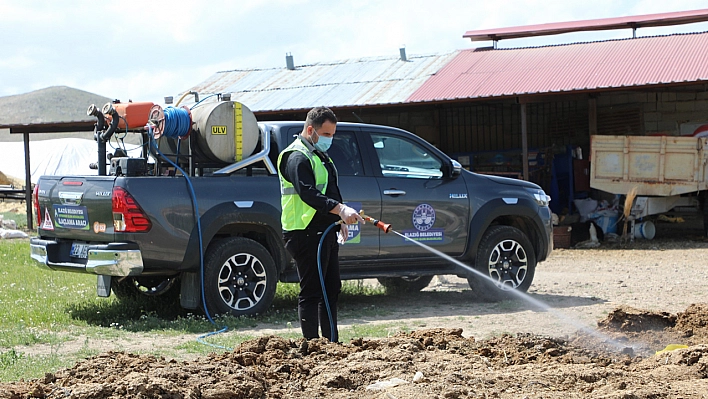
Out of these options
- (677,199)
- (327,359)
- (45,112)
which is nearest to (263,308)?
(327,359)

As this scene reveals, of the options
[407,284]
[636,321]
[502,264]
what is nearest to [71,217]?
[407,284]

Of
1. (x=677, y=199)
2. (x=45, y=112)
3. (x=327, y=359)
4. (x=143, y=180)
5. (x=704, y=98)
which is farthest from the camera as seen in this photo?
(x=45, y=112)

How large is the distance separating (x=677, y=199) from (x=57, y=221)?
1258 cm

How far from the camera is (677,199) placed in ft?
55.9

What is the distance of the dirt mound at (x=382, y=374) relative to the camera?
14.7ft

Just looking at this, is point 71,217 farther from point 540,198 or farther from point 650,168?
point 650,168

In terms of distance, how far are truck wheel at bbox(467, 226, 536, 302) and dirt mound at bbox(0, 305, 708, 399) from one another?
11.5ft

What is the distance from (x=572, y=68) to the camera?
19.3 m

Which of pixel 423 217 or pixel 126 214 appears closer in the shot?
pixel 126 214

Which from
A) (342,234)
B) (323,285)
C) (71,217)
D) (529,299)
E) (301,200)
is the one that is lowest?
(529,299)

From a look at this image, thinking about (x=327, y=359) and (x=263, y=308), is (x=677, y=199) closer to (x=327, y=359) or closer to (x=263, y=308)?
(x=263, y=308)

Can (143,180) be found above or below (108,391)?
above

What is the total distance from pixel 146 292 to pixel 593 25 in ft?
56.7

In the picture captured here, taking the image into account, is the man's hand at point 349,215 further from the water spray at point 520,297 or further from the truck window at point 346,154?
the truck window at point 346,154
